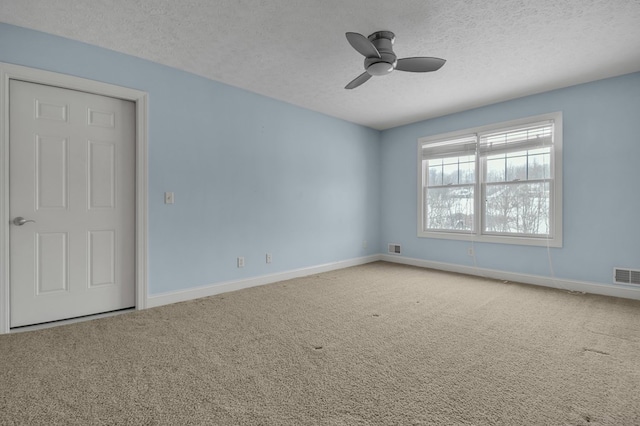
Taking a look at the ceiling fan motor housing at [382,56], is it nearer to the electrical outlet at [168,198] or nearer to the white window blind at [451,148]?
the electrical outlet at [168,198]

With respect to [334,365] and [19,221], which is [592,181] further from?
[19,221]

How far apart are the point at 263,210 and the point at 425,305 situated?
2.40 m

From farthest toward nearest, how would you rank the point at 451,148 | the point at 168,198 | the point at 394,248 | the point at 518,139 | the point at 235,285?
the point at 394,248
the point at 451,148
the point at 518,139
the point at 235,285
the point at 168,198

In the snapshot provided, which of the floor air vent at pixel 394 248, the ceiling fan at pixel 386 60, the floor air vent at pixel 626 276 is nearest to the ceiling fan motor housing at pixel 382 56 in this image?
the ceiling fan at pixel 386 60

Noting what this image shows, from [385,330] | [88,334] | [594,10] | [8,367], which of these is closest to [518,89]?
[594,10]

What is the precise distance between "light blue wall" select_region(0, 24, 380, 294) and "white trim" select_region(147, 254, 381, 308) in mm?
71

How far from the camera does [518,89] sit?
4000 mm

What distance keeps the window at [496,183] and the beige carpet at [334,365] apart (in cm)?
131

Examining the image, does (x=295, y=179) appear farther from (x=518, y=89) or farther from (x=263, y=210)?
(x=518, y=89)

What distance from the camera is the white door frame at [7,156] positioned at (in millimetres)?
2527

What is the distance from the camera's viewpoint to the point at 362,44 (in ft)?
7.91

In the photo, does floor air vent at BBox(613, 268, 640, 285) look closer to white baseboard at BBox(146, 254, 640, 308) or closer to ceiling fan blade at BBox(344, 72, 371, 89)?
white baseboard at BBox(146, 254, 640, 308)

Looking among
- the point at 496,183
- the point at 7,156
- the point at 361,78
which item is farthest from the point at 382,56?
the point at 7,156

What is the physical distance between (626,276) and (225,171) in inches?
195
